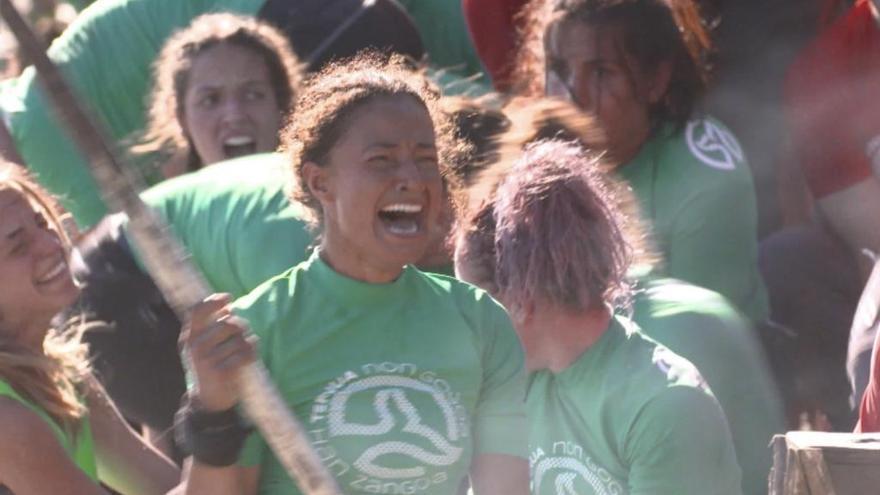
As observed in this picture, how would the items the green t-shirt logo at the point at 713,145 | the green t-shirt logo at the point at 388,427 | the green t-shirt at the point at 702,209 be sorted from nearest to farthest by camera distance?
the green t-shirt logo at the point at 388,427
the green t-shirt at the point at 702,209
the green t-shirt logo at the point at 713,145

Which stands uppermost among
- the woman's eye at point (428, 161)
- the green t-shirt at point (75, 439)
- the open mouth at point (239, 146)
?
the open mouth at point (239, 146)

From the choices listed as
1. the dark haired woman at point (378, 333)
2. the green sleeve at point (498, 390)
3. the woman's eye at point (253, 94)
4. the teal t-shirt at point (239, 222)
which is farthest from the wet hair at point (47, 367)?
the woman's eye at point (253, 94)

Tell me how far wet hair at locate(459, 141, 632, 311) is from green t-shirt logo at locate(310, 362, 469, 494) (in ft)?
1.14

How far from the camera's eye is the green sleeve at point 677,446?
11.2 feet

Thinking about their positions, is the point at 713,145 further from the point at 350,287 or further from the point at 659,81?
the point at 350,287

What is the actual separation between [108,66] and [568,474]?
2022mm

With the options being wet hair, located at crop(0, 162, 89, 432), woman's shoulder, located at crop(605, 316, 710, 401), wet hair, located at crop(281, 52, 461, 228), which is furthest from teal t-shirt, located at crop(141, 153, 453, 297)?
woman's shoulder, located at crop(605, 316, 710, 401)

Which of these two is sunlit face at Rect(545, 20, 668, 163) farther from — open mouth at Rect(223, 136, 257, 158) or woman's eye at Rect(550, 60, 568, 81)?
open mouth at Rect(223, 136, 257, 158)

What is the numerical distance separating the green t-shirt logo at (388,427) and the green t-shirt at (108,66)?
1.91 m

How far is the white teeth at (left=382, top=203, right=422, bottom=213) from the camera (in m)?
3.39

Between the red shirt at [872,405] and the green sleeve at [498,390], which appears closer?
the green sleeve at [498,390]

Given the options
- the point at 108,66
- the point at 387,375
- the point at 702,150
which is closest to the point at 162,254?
the point at 387,375

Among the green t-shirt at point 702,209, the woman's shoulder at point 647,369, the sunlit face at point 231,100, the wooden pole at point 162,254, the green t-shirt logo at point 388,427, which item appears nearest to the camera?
the wooden pole at point 162,254

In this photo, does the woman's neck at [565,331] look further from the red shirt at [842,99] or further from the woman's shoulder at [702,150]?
the red shirt at [842,99]
